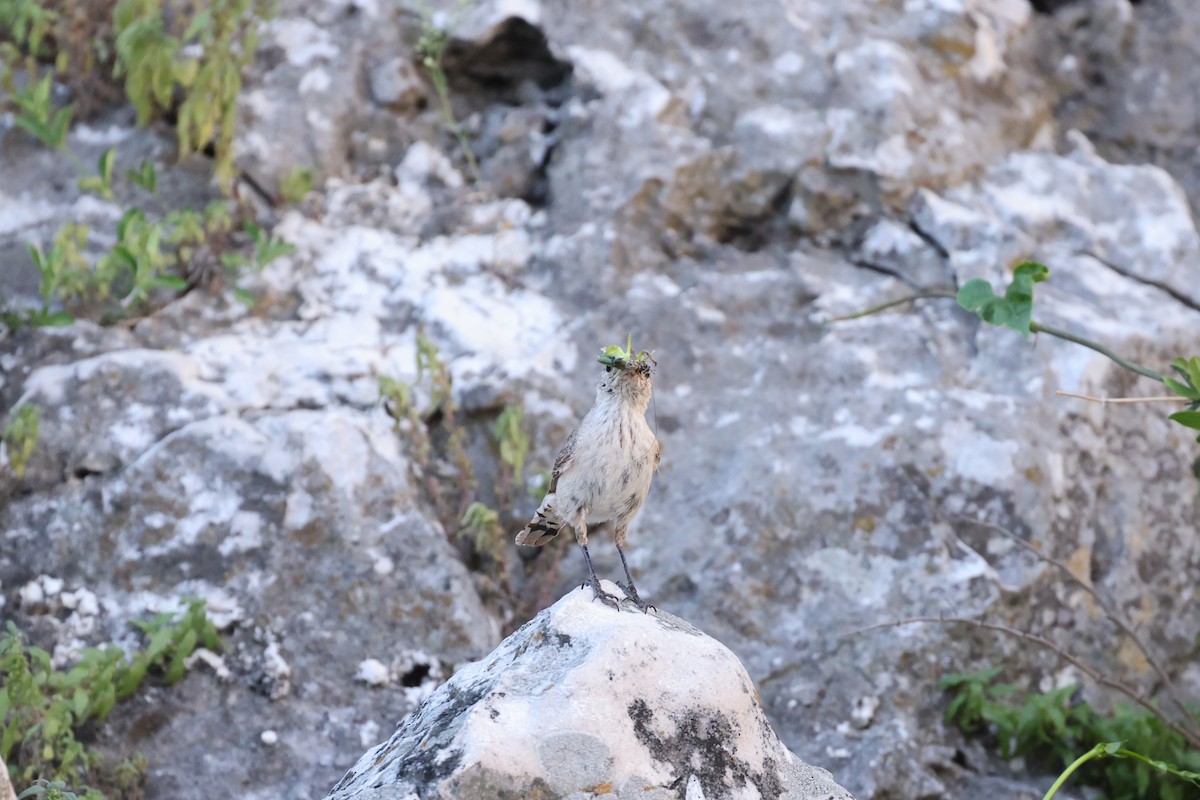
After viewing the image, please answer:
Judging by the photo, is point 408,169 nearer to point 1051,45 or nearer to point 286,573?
point 286,573

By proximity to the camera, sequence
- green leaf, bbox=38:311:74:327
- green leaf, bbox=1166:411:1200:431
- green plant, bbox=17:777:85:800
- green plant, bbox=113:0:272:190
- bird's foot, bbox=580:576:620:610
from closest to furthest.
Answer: green plant, bbox=17:777:85:800 → green leaf, bbox=1166:411:1200:431 → bird's foot, bbox=580:576:620:610 → green leaf, bbox=38:311:74:327 → green plant, bbox=113:0:272:190

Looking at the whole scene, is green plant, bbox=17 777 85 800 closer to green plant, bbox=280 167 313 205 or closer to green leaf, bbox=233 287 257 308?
green leaf, bbox=233 287 257 308

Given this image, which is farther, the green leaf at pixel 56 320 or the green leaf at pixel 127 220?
the green leaf at pixel 127 220

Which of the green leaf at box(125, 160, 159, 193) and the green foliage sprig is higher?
the green foliage sprig

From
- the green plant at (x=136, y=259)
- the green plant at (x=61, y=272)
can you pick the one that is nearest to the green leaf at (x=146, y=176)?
the green plant at (x=136, y=259)

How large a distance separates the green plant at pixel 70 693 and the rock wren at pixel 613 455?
5.04ft

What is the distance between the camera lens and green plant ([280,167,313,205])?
6062 mm

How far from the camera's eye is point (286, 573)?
4.74 meters

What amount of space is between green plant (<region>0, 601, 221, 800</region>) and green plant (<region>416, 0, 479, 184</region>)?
3.20 metres

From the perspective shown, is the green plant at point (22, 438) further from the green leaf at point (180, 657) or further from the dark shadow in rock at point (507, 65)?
the dark shadow in rock at point (507, 65)

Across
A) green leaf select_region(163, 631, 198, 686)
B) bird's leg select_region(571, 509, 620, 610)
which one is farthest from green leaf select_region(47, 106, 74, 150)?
bird's leg select_region(571, 509, 620, 610)

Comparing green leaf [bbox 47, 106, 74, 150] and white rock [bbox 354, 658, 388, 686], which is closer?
white rock [bbox 354, 658, 388, 686]

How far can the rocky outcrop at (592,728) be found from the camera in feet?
9.01

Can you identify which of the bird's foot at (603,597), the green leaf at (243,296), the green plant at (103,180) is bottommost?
the green leaf at (243,296)
